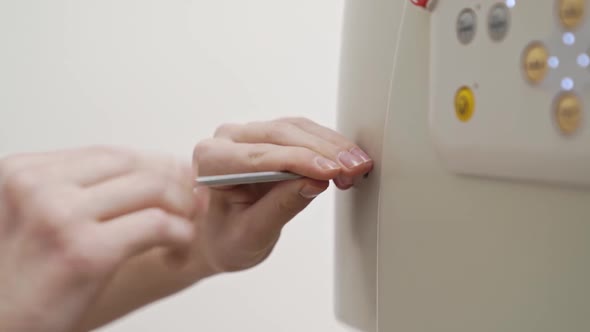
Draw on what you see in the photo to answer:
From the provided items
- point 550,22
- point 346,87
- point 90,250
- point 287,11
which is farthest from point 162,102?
point 550,22

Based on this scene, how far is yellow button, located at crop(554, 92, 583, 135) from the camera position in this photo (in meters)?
0.23

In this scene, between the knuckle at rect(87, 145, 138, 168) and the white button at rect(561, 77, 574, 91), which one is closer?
the white button at rect(561, 77, 574, 91)

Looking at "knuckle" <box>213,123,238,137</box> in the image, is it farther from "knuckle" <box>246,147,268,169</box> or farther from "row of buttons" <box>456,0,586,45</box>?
"row of buttons" <box>456,0,586,45</box>

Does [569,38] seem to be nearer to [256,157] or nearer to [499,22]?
[499,22]

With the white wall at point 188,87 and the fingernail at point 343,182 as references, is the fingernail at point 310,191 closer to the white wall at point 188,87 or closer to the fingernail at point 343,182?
the fingernail at point 343,182

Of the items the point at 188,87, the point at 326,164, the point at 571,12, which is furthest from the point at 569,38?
the point at 188,87

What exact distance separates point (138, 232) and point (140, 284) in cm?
23

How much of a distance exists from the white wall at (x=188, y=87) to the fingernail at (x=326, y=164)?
1.73ft

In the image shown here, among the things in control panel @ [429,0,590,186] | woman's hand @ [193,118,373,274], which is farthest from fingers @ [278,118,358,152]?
control panel @ [429,0,590,186]

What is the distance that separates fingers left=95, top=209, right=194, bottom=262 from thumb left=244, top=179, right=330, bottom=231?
0.08 metres

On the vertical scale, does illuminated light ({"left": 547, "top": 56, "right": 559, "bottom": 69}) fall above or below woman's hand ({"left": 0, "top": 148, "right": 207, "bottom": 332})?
above

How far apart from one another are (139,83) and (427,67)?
61 centimetres

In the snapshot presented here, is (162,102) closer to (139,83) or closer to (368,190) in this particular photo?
(139,83)

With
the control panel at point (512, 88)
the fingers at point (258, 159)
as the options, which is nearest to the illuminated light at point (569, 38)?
the control panel at point (512, 88)
